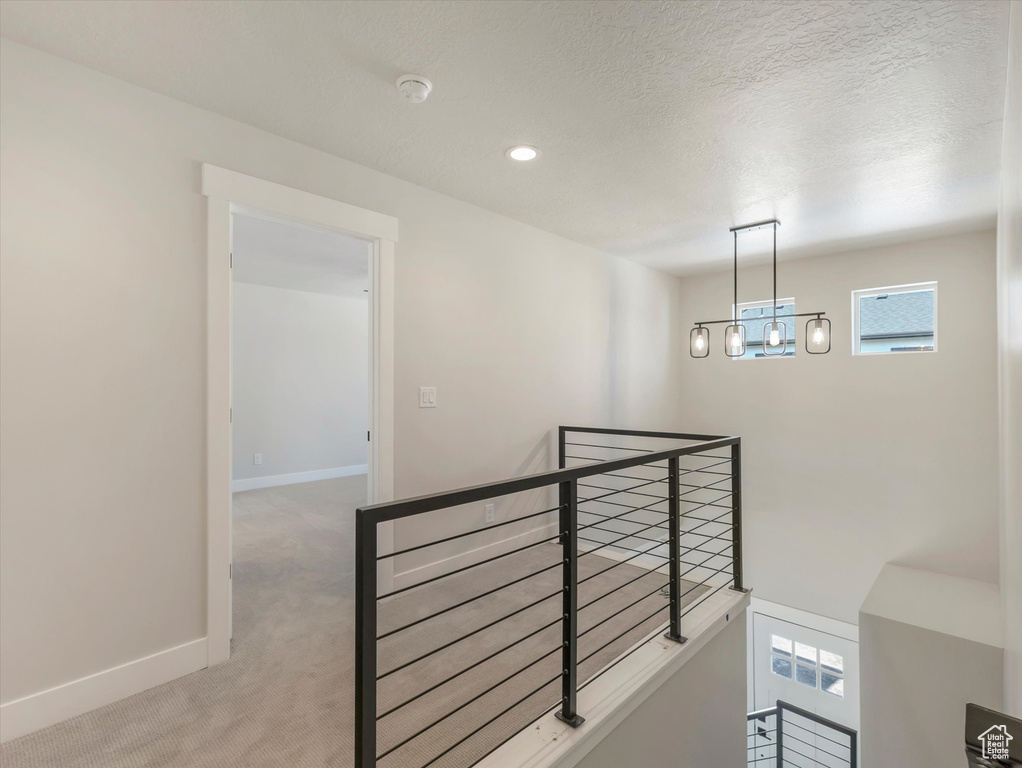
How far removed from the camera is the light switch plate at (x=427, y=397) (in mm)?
3002

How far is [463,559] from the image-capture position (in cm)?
322

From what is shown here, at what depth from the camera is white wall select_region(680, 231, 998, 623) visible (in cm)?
384

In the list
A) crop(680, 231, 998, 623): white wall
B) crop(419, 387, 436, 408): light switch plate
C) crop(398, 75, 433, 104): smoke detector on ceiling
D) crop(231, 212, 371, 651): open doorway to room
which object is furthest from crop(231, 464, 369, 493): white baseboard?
crop(398, 75, 433, 104): smoke detector on ceiling

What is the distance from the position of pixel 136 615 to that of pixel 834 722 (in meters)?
7.15

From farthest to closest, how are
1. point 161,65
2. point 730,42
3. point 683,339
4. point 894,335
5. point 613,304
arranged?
point 683,339 → point 613,304 → point 894,335 → point 161,65 → point 730,42

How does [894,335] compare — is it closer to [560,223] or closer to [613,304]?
[613,304]

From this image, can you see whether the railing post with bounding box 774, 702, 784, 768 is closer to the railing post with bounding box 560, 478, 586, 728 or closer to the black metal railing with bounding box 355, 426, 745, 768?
the black metal railing with bounding box 355, 426, 745, 768

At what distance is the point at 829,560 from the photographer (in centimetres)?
446

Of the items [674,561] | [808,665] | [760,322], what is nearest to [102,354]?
[674,561]

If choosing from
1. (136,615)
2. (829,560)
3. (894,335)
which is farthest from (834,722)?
(136,615)

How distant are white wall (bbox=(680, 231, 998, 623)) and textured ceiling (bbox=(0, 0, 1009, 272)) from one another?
132cm

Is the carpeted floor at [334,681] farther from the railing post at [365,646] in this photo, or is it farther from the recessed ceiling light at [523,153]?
the recessed ceiling light at [523,153]

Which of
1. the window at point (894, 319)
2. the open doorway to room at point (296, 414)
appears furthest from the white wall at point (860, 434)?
the open doorway to room at point (296, 414)

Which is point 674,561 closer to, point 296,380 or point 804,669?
point 804,669
